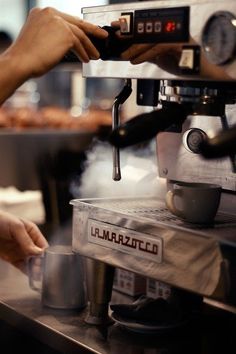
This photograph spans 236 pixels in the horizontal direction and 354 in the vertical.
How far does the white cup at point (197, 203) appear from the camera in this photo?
117cm

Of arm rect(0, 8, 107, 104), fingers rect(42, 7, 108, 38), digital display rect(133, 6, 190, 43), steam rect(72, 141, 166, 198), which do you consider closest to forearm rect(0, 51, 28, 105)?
arm rect(0, 8, 107, 104)

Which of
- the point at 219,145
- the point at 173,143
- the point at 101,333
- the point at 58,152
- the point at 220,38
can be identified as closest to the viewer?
the point at 219,145

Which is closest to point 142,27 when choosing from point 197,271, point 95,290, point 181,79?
point 181,79

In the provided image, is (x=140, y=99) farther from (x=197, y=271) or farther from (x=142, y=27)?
(x=197, y=271)

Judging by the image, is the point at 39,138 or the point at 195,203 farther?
the point at 39,138

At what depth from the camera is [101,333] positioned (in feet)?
4.11

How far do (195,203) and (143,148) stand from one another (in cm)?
54

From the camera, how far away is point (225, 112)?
125cm

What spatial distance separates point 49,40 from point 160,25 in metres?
0.19

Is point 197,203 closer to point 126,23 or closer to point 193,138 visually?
point 193,138

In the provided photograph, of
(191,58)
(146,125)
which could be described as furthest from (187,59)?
(146,125)

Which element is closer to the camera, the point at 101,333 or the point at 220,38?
the point at 220,38

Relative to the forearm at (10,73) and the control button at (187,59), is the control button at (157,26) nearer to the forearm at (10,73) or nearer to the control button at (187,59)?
the control button at (187,59)

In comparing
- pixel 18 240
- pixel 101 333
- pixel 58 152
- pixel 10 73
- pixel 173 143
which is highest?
pixel 10 73
